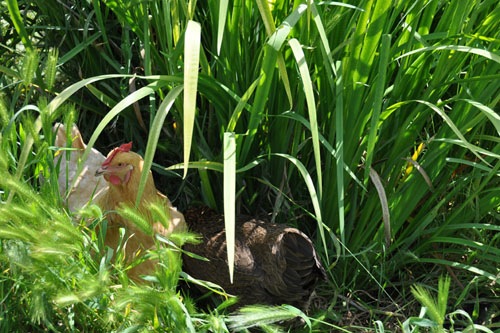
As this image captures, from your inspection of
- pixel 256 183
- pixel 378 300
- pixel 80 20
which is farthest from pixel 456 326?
pixel 80 20

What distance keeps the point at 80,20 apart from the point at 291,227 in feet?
3.54

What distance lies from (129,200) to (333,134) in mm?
631

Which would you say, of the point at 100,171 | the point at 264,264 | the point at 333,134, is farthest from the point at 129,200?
the point at 333,134

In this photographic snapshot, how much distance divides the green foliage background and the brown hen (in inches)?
3.6

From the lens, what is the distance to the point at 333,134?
92.2 inches

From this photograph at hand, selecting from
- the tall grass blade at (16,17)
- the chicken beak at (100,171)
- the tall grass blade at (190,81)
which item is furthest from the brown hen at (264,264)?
the tall grass blade at (16,17)

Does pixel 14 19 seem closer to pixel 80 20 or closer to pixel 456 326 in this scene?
pixel 80 20

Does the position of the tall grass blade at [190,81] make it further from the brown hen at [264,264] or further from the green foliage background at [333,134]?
the brown hen at [264,264]

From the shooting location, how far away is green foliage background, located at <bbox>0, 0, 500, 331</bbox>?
2.04 m

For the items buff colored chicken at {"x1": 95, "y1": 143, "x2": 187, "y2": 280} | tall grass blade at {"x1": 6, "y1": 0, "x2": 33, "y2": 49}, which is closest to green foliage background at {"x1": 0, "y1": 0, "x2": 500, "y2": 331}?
tall grass blade at {"x1": 6, "y1": 0, "x2": 33, "y2": 49}

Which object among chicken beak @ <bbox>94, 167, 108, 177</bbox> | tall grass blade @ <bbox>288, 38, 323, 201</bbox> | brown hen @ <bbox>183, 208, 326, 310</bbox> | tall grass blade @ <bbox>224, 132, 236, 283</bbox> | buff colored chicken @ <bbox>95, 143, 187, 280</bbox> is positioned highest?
tall grass blade @ <bbox>288, 38, 323, 201</bbox>

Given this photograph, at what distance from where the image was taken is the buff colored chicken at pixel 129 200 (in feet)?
7.68

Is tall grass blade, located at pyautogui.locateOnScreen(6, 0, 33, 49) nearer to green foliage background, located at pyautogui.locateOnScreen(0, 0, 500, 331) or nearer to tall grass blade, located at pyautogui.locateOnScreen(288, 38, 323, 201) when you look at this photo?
green foliage background, located at pyautogui.locateOnScreen(0, 0, 500, 331)

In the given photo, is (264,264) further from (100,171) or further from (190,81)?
(190,81)
